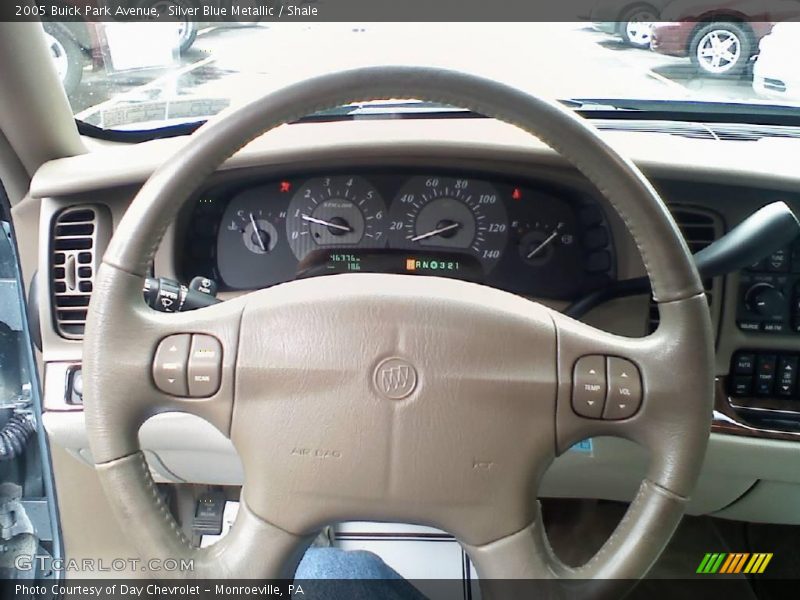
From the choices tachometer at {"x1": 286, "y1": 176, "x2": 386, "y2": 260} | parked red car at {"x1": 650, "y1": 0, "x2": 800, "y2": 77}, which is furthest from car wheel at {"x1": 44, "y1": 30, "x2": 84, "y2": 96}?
parked red car at {"x1": 650, "y1": 0, "x2": 800, "y2": 77}

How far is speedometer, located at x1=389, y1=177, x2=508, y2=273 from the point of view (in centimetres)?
141

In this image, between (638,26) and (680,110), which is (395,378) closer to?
(680,110)

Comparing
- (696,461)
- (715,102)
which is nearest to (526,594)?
(696,461)

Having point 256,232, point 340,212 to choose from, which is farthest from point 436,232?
point 256,232

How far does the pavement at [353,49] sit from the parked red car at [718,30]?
0.13 feet

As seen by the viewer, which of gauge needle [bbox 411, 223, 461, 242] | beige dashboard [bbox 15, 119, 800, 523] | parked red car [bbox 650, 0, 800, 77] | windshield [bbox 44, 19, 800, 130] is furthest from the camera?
parked red car [bbox 650, 0, 800, 77]

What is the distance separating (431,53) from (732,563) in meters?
1.49

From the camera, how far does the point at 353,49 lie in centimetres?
146

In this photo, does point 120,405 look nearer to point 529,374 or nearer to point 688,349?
point 529,374

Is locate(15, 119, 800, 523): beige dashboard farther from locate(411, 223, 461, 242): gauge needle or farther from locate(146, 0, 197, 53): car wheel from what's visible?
locate(146, 0, 197, 53): car wheel

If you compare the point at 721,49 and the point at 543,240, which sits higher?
the point at 721,49

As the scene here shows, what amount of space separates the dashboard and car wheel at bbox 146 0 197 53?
1.32ft

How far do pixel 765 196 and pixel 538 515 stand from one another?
30.9 inches

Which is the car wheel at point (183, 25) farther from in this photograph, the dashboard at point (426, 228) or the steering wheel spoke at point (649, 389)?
the steering wheel spoke at point (649, 389)
